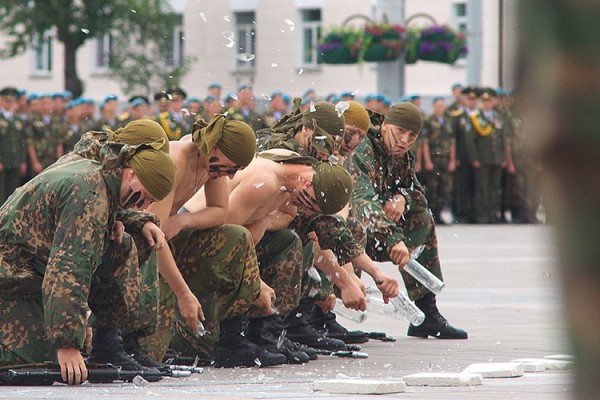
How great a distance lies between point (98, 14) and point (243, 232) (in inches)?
1341

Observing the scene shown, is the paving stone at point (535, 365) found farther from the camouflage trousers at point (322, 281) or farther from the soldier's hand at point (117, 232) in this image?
the soldier's hand at point (117, 232)

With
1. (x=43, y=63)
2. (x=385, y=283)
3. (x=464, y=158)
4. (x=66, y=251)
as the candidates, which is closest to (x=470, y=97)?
(x=464, y=158)

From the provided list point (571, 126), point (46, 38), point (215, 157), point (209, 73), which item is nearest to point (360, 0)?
point (209, 73)

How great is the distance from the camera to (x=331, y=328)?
833cm

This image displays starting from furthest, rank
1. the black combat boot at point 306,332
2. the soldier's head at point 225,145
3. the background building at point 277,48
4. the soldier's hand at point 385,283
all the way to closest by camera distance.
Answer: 1. the background building at point 277,48
2. the black combat boot at point 306,332
3. the soldier's hand at point 385,283
4. the soldier's head at point 225,145

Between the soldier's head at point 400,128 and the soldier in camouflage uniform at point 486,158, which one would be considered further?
the soldier in camouflage uniform at point 486,158

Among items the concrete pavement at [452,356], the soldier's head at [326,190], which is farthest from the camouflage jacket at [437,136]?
the soldier's head at [326,190]

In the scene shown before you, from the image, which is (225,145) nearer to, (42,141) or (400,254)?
(400,254)

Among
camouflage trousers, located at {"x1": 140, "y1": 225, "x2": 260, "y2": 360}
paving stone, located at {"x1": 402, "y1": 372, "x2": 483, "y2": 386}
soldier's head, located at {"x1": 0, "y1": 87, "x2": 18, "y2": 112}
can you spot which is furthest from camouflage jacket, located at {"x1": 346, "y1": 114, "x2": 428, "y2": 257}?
soldier's head, located at {"x1": 0, "y1": 87, "x2": 18, "y2": 112}

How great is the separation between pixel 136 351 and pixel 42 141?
1643cm

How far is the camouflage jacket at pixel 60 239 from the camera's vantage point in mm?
4988

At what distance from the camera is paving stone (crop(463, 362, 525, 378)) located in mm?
6062

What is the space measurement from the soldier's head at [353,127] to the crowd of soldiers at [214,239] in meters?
0.01

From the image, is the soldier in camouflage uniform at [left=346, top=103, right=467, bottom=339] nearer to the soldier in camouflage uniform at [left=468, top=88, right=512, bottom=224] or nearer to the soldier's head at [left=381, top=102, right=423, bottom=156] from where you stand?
the soldier's head at [left=381, top=102, right=423, bottom=156]
